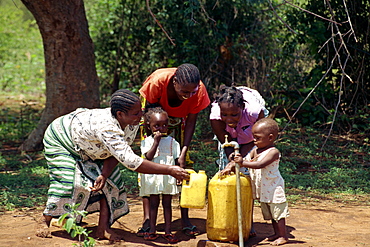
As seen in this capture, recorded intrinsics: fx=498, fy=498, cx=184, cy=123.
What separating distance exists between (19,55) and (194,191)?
10.7 metres

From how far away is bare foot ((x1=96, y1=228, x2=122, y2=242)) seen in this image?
3.78m

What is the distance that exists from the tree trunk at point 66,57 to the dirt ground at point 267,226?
2365 millimetres

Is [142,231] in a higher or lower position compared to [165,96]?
lower

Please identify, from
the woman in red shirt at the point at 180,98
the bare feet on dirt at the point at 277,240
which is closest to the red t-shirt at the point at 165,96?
the woman in red shirt at the point at 180,98

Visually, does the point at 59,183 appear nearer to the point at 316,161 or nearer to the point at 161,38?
the point at 316,161

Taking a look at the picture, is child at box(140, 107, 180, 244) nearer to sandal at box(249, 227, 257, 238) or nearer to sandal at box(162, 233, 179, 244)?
sandal at box(162, 233, 179, 244)

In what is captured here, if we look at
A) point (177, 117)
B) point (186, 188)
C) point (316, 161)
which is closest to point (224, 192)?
A: point (186, 188)

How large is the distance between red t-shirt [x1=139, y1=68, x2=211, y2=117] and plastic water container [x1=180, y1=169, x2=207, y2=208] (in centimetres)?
66

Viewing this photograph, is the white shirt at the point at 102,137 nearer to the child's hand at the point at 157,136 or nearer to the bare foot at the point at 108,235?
the child's hand at the point at 157,136

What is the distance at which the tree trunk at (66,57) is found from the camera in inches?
265

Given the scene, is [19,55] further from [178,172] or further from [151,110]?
[178,172]

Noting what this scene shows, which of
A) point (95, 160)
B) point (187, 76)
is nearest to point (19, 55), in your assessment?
point (95, 160)

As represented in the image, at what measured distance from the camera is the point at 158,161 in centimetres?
391

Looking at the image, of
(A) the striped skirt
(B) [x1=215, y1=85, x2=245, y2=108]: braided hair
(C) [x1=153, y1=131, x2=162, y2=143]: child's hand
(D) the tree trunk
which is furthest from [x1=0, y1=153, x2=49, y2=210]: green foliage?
(B) [x1=215, y1=85, x2=245, y2=108]: braided hair
